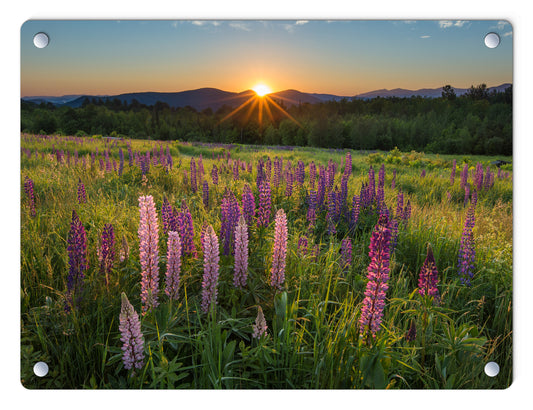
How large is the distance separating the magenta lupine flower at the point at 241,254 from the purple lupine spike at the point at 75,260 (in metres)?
1.19

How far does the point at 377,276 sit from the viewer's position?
2.29m

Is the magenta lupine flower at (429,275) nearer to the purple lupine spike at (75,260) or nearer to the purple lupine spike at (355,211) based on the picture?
the purple lupine spike at (355,211)

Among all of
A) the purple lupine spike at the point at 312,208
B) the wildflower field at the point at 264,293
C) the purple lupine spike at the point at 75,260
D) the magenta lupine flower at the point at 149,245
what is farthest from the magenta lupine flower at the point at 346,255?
the purple lupine spike at the point at 75,260

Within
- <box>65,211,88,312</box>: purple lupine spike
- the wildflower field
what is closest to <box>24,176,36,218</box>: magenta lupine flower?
the wildflower field

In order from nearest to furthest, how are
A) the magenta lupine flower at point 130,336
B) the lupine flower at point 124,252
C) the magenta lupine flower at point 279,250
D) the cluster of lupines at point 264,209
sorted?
1. the magenta lupine flower at point 130,336
2. the magenta lupine flower at point 279,250
3. the lupine flower at point 124,252
4. the cluster of lupines at point 264,209

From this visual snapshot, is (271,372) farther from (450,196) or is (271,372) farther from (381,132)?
(450,196)

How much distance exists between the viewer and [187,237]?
3.13 meters

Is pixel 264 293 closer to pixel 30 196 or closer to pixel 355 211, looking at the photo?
pixel 355 211

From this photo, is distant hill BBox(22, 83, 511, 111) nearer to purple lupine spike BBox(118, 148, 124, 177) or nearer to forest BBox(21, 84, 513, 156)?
forest BBox(21, 84, 513, 156)

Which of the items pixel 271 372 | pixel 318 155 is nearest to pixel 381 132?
pixel 318 155

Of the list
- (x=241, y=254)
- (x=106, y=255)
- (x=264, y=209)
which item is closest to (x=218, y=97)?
(x=264, y=209)

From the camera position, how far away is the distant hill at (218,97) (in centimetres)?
374

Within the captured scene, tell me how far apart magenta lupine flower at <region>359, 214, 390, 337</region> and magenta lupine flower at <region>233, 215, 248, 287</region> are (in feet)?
3.09
